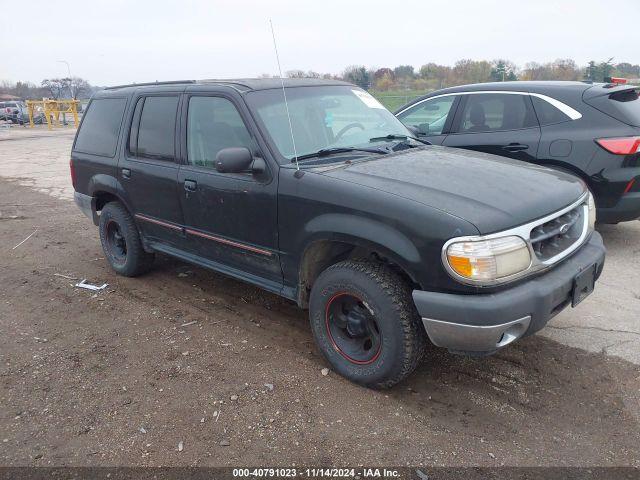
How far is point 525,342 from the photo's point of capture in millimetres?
3664

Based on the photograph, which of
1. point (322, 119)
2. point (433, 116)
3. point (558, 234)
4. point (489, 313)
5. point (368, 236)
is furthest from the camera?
point (433, 116)

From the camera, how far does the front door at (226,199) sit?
354 cm

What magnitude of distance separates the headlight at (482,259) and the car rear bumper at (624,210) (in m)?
3.12

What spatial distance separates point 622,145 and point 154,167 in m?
4.43

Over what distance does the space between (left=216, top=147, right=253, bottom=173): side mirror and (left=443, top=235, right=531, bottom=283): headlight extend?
1499mm

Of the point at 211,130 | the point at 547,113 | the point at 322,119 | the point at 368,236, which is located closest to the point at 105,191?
the point at 211,130

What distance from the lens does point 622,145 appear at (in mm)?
4938

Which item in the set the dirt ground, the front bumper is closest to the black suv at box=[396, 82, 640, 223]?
the dirt ground

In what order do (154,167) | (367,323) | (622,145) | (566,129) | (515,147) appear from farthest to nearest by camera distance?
1. (515,147)
2. (566,129)
3. (622,145)
4. (154,167)
5. (367,323)

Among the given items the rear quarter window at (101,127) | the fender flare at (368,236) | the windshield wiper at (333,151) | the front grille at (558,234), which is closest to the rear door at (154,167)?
the rear quarter window at (101,127)

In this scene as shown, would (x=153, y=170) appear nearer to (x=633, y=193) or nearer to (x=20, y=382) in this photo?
(x=20, y=382)

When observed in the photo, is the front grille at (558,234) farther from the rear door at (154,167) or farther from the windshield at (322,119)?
the rear door at (154,167)

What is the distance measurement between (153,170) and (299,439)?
2675mm

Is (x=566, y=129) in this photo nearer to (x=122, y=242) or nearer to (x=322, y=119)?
(x=322, y=119)
